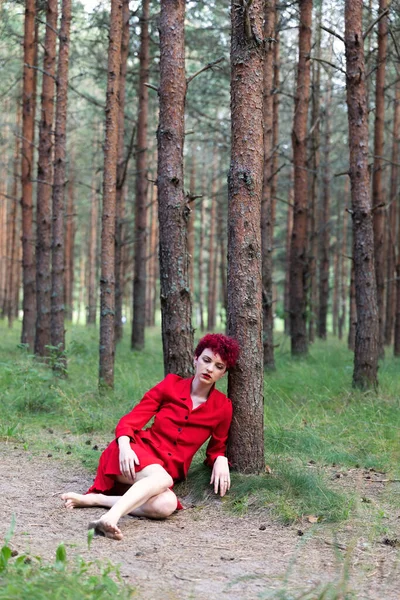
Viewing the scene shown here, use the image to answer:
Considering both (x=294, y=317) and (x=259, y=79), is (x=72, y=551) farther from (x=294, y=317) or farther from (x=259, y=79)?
(x=294, y=317)

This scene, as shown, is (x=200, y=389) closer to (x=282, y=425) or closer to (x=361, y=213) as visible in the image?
(x=282, y=425)

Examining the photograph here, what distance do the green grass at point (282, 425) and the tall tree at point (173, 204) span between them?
1.15m

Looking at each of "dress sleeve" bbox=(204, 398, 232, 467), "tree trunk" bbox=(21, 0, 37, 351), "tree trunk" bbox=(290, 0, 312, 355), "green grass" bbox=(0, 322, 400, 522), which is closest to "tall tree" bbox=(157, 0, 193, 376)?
"green grass" bbox=(0, 322, 400, 522)

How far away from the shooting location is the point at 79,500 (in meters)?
4.89

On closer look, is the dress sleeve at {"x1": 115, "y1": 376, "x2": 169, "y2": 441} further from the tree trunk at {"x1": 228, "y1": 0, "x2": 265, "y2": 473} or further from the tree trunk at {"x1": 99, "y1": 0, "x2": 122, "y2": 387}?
the tree trunk at {"x1": 99, "y1": 0, "x2": 122, "y2": 387}

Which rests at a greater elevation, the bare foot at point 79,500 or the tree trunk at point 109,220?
the tree trunk at point 109,220

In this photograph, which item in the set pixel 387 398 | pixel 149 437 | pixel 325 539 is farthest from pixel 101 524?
pixel 387 398

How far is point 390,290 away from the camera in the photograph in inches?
829

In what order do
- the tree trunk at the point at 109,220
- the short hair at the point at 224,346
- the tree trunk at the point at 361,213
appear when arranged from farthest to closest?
the tree trunk at the point at 109,220 → the tree trunk at the point at 361,213 → the short hair at the point at 224,346

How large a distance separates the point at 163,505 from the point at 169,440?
1.73 ft

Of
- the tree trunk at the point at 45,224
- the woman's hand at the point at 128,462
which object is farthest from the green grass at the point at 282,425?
the tree trunk at the point at 45,224

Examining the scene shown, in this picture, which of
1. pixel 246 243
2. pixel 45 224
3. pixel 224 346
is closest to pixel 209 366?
pixel 224 346

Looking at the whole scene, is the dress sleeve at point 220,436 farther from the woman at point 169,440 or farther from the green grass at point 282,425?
the green grass at point 282,425

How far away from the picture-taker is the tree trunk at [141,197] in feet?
49.9
